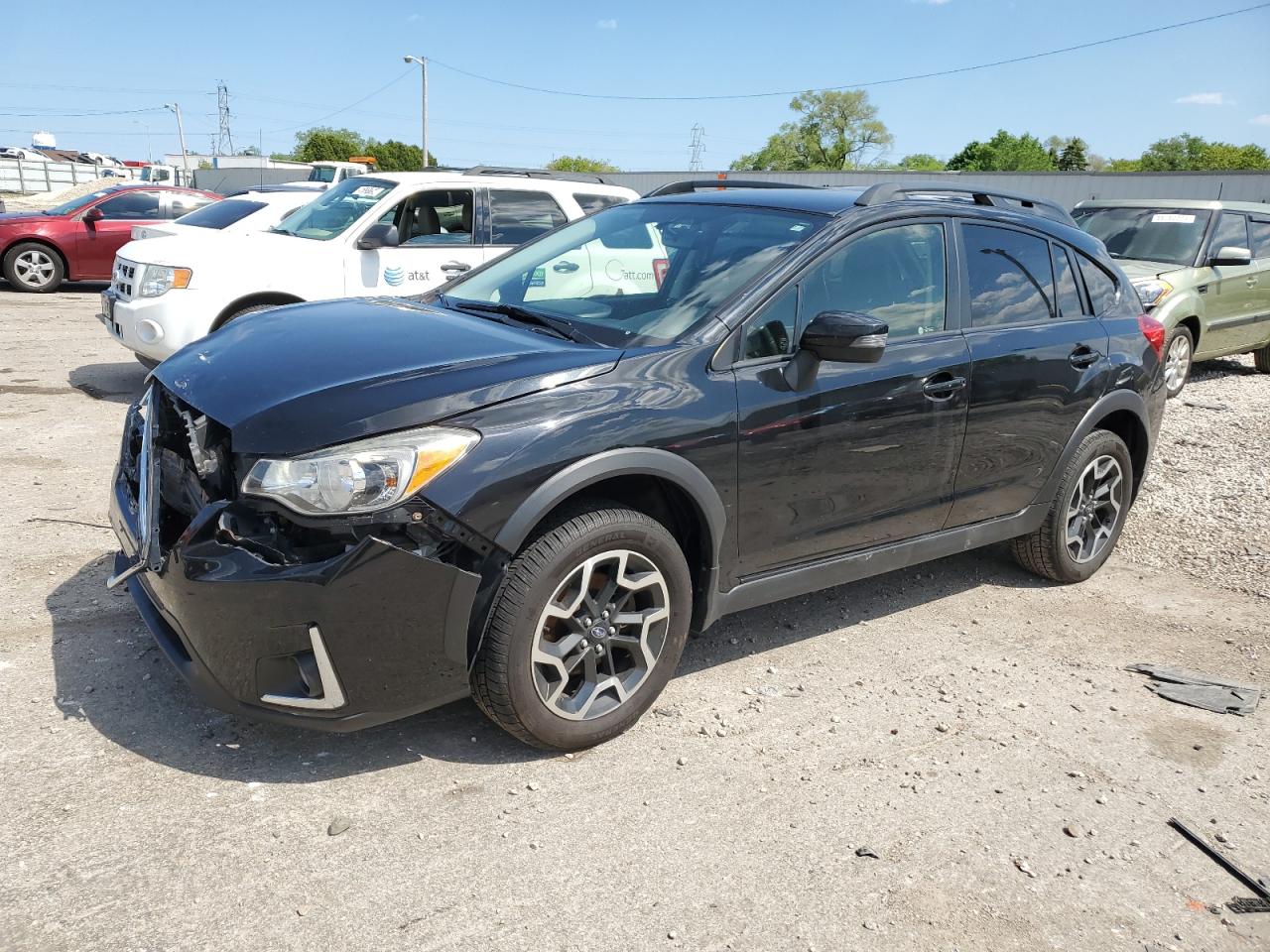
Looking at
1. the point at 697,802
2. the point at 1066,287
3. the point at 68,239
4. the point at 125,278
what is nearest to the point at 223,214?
the point at 125,278

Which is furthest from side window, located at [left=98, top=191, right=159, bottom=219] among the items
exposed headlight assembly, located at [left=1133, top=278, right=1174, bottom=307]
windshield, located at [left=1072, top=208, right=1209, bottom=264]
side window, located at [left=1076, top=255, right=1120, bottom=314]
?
side window, located at [left=1076, top=255, right=1120, bottom=314]

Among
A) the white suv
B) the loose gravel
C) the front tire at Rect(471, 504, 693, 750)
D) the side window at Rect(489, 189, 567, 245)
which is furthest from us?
the side window at Rect(489, 189, 567, 245)

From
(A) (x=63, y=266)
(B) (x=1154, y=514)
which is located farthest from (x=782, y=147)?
(B) (x=1154, y=514)

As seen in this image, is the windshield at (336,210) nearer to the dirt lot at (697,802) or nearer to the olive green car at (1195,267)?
the dirt lot at (697,802)

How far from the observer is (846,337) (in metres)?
3.45

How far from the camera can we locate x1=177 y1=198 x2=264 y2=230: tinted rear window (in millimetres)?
11266

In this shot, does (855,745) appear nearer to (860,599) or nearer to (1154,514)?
(860,599)

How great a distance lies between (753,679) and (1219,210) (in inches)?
361

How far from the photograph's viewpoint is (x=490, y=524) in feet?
9.57

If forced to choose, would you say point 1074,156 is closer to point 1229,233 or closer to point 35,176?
point 35,176

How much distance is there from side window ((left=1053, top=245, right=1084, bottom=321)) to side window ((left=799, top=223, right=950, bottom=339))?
0.85 metres

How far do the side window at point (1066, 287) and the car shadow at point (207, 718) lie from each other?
6.20 feet

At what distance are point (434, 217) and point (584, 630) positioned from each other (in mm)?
6273

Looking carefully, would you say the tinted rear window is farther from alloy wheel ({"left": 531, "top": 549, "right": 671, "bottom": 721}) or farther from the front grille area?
alloy wheel ({"left": 531, "top": 549, "right": 671, "bottom": 721})
